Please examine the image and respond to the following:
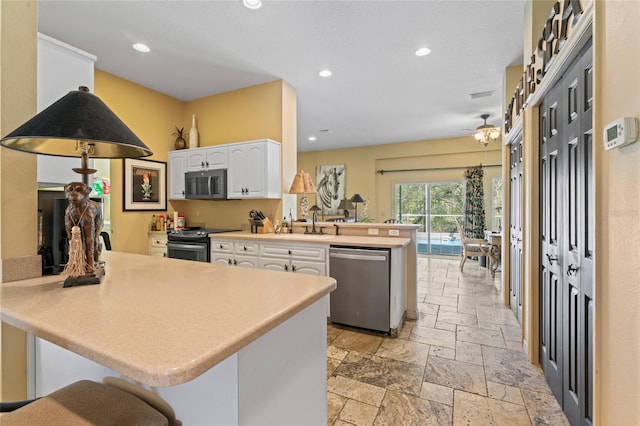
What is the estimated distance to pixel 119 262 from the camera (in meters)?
1.64

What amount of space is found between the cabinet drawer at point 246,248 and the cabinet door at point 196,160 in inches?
55.2

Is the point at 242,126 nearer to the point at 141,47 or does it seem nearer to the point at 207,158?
the point at 207,158

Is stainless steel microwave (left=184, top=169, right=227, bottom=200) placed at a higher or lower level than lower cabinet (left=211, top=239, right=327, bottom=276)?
higher

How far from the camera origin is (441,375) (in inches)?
86.8

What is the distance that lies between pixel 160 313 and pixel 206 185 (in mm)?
3579

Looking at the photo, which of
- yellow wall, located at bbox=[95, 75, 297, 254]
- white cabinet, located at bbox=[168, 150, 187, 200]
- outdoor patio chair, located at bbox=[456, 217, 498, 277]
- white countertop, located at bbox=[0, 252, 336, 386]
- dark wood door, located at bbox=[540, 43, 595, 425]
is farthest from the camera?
Result: outdoor patio chair, located at bbox=[456, 217, 498, 277]

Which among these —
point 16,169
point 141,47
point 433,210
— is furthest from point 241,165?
point 433,210

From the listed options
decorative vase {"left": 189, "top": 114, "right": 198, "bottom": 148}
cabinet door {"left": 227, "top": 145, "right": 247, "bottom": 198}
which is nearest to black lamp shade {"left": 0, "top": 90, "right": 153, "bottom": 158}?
cabinet door {"left": 227, "top": 145, "right": 247, "bottom": 198}

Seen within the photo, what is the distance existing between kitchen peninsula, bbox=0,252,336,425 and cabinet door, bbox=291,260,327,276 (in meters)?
1.81

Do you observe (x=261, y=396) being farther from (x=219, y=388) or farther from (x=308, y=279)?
(x=308, y=279)

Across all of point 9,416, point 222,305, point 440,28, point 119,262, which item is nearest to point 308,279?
point 222,305

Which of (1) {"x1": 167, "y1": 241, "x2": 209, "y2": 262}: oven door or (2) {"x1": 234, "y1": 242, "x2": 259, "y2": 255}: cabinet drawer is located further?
(1) {"x1": 167, "y1": 241, "x2": 209, "y2": 262}: oven door

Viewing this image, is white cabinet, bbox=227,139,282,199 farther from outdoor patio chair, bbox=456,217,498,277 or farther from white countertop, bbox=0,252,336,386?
outdoor patio chair, bbox=456,217,498,277

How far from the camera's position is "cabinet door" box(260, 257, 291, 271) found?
3.32 meters
